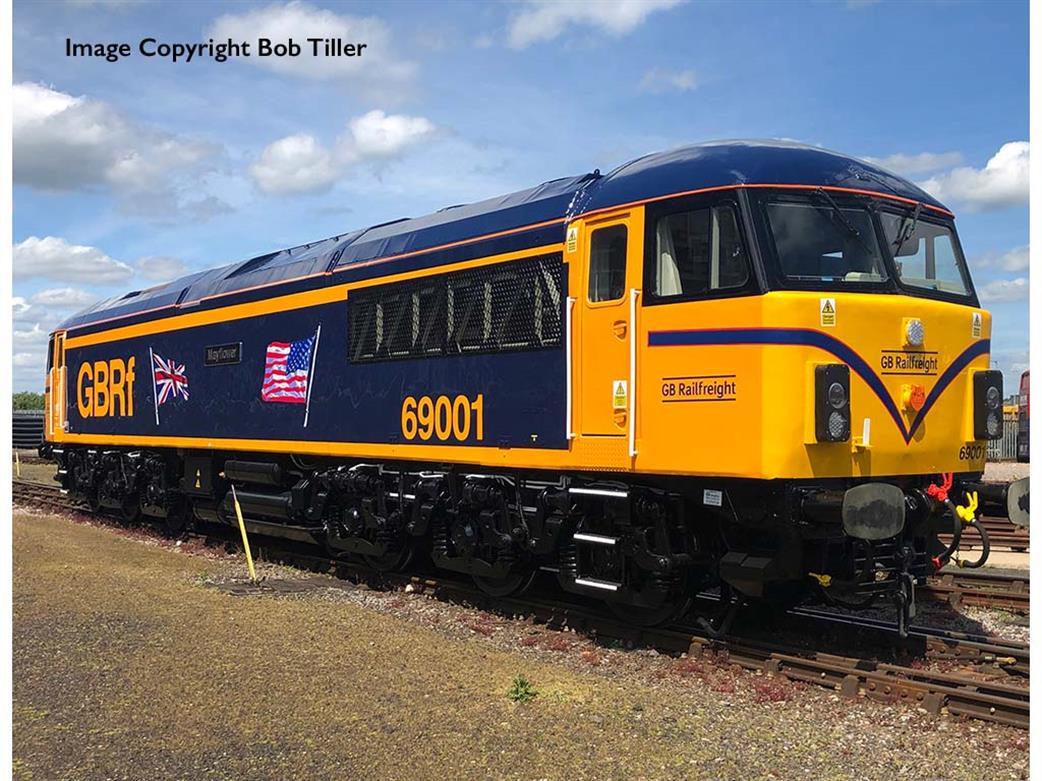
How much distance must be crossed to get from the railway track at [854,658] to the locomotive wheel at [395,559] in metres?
0.94

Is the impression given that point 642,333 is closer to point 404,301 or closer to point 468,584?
point 404,301

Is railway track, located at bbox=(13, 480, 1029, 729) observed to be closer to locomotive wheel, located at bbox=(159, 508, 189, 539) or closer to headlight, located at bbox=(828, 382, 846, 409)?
headlight, located at bbox=(828, 382, 846, 409)

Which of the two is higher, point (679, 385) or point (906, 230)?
point (906, 230)

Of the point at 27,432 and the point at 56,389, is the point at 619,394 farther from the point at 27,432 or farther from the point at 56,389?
the point at 27,432

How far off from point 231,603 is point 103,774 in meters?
4.77

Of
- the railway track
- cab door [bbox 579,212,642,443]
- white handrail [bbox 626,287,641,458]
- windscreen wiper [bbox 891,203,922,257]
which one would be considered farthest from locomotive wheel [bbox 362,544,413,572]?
windscreen wiper [bbox 891,203,922,257]

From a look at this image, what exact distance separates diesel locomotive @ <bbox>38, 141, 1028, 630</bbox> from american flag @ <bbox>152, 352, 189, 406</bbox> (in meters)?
4.89

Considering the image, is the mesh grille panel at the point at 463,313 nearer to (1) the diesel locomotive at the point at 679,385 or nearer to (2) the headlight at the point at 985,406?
(1) the diesel locomotive at the point at 679,385

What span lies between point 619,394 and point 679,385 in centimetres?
63

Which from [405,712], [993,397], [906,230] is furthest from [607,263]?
[405,712]

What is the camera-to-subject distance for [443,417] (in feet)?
34.1

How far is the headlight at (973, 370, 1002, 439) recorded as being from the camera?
8398 millimetres

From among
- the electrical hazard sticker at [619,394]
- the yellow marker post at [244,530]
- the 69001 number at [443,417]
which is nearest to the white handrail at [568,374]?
the electrical hazard sticker at [619,394]

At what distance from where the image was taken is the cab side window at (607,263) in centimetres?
840
